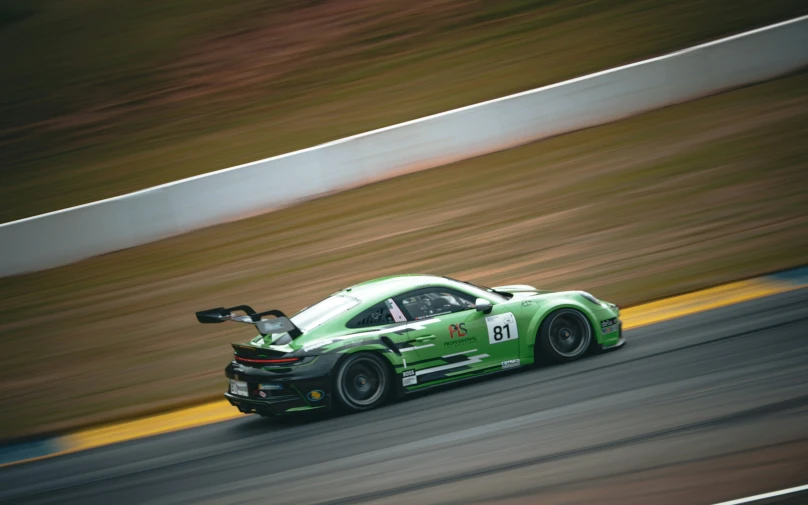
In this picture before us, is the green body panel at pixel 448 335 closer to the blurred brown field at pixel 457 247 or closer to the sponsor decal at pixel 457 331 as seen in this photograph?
the sponsor decal at pixel 457 331

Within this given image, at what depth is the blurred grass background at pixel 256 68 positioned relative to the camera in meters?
19.3

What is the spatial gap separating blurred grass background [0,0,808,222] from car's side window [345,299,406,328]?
10475 millimetres

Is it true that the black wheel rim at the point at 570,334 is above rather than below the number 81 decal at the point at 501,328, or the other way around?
below

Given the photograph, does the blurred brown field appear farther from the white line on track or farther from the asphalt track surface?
the white line on track

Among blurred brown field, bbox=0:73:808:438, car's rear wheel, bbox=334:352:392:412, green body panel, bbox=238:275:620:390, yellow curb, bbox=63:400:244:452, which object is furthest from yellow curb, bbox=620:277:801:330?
yellow curb, bbox=63:400:244:452

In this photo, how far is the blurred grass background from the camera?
1927 centimetres

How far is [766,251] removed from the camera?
11.7 m

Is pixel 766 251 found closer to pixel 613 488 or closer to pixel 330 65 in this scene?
pixel 613 488

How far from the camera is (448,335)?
8.55 metres

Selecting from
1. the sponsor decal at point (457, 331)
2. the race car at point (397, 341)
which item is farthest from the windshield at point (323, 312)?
the sponsor decal at point (457, 331)

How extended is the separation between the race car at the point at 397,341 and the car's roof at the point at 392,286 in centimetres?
1

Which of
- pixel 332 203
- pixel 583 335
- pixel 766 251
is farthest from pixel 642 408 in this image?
pixel 332 203

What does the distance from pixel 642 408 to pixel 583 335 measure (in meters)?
1.88

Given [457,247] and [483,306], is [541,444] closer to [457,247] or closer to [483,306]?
[483,306]
